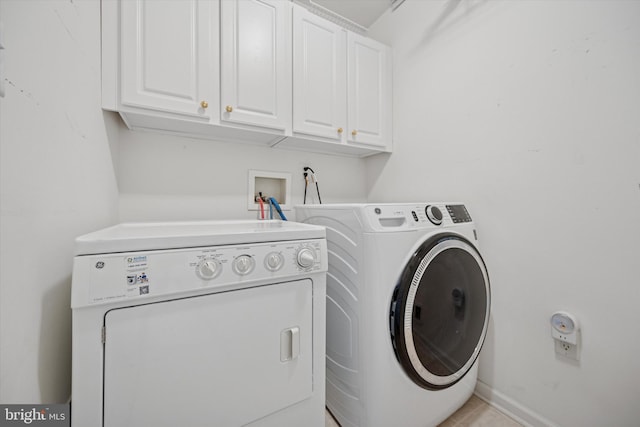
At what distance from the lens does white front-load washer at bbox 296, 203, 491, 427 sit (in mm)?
943

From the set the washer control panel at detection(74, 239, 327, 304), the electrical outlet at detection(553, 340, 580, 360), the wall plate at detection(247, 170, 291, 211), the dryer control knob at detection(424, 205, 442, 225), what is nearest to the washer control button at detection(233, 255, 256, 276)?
the washer control panel at detection(74, 239, 327, 304)

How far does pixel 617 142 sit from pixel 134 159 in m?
2.21

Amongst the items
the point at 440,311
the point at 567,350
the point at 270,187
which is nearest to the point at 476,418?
the point at 567,350

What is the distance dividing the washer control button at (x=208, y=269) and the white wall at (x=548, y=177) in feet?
4.45

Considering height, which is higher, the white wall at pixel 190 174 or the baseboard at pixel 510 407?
the white wall at pixel 190 174

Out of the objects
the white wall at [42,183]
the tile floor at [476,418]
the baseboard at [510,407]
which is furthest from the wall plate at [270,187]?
the baseboard at [510,407]

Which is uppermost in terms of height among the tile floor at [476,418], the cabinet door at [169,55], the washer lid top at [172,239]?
the cabinet door at [169,55]

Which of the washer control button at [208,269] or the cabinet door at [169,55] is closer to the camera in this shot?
the washer control button at [208,269]

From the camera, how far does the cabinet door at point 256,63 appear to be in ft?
4.10

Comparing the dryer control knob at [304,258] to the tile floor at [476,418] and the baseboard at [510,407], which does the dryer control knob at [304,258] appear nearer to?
the tile floor at [476,418]

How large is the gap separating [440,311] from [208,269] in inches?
37.1

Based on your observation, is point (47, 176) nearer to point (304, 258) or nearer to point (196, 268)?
point (196, 268)

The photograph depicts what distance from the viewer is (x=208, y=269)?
0.72m

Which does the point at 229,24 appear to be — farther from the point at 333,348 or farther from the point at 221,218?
the point at 333,348
